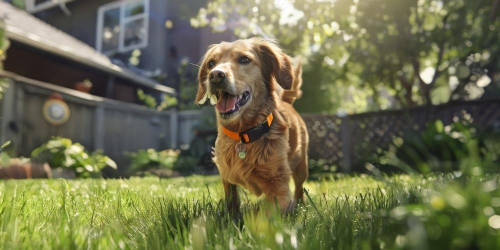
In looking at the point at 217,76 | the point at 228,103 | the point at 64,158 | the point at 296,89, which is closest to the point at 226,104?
the point at 228,103

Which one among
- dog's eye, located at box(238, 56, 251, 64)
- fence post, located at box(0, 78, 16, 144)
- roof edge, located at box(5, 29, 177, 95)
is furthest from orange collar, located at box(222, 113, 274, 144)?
roof edge, located at box(5, 29, 177, 95)

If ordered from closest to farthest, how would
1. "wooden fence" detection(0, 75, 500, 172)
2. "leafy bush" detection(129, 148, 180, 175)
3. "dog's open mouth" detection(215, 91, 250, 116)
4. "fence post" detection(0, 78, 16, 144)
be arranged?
"dog's open mouth" detection(215, 91, 250, 116)
"fence post" detection(0, 78, 16, 144)
"wooden fence" detection(0, 75, 500, 172)
"leafy bush" detection(129, 148, 180, 175)

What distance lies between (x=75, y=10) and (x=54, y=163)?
38.9ft

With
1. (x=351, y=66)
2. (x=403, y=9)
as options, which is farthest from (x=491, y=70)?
(x=351, y=66)

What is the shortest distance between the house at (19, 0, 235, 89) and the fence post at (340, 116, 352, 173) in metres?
7.46

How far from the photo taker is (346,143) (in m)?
9.27

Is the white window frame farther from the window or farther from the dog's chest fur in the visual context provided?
the dog's chest fur

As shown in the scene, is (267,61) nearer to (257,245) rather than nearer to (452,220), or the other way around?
(257,245)

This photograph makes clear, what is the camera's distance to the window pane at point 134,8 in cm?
1490

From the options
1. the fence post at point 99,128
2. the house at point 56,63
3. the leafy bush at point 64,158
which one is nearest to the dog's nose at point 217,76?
the leafy bush at point 64,158

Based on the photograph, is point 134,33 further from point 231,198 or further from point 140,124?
point 231,198

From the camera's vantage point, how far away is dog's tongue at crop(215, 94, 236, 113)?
2656mm

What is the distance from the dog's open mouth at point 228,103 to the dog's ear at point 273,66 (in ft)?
1.48

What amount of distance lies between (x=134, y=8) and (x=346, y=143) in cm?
1018
